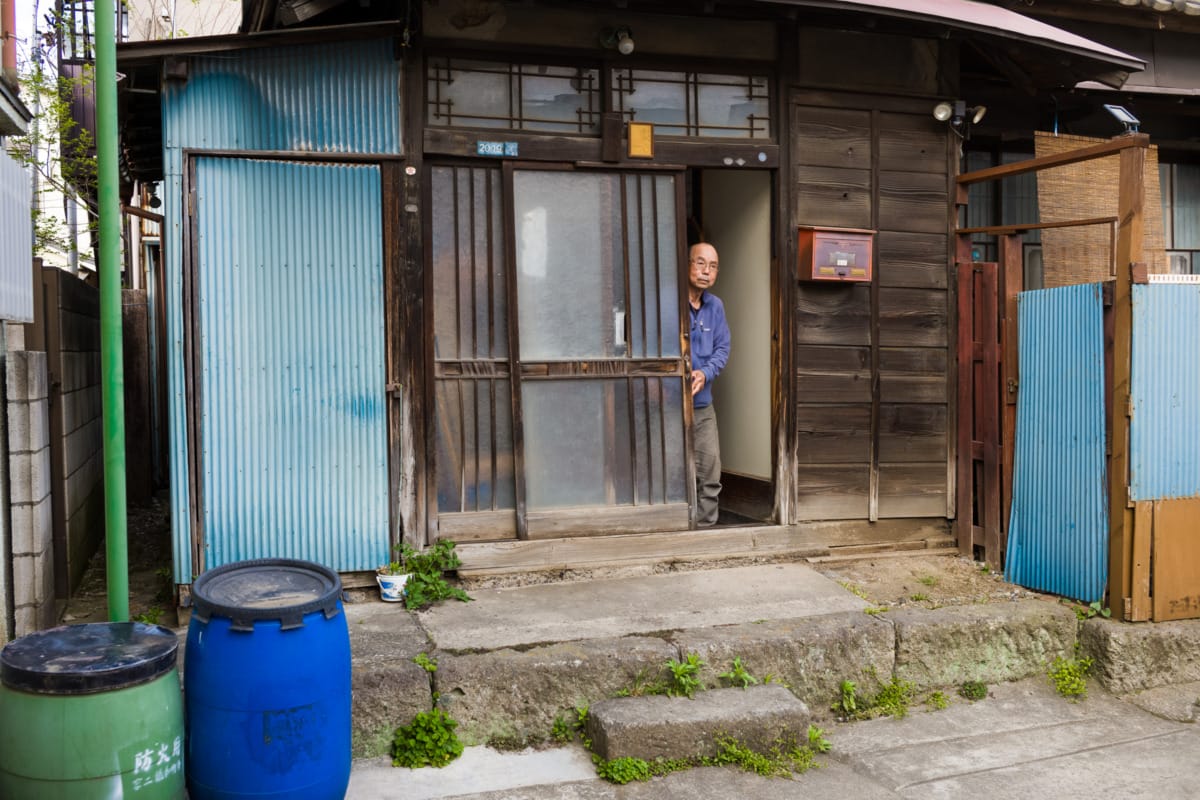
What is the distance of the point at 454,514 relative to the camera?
669 centimetres

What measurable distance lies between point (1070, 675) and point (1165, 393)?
75.1 inches

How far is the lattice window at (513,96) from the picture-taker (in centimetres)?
657

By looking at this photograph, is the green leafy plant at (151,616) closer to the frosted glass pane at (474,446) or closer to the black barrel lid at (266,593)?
the frosted glass pane at (474,446)

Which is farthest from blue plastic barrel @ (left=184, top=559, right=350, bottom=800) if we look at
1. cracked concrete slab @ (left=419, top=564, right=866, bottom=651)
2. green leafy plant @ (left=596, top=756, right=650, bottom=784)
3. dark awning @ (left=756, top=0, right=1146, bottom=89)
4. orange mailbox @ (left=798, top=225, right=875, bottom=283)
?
dark awning @ (left=756, top=0, right=1146, bottom=89)

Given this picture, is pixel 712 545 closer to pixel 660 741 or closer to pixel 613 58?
pixel 660 741

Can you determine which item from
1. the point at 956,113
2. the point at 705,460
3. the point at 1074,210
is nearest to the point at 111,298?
the point at 705,460

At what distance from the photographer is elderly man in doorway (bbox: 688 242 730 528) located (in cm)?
778

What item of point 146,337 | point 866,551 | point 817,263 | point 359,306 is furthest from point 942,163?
point 146,337

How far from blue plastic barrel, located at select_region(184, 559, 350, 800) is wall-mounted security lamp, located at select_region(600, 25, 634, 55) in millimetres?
4177

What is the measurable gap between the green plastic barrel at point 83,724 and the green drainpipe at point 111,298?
0.68 metres

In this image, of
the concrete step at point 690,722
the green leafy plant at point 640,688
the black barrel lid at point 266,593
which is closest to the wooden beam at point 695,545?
the green leafy plant at point 640,688

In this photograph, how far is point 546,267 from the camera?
270 inches

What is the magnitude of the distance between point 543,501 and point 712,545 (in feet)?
4.16

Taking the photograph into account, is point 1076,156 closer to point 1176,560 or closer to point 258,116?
point 1176,560
